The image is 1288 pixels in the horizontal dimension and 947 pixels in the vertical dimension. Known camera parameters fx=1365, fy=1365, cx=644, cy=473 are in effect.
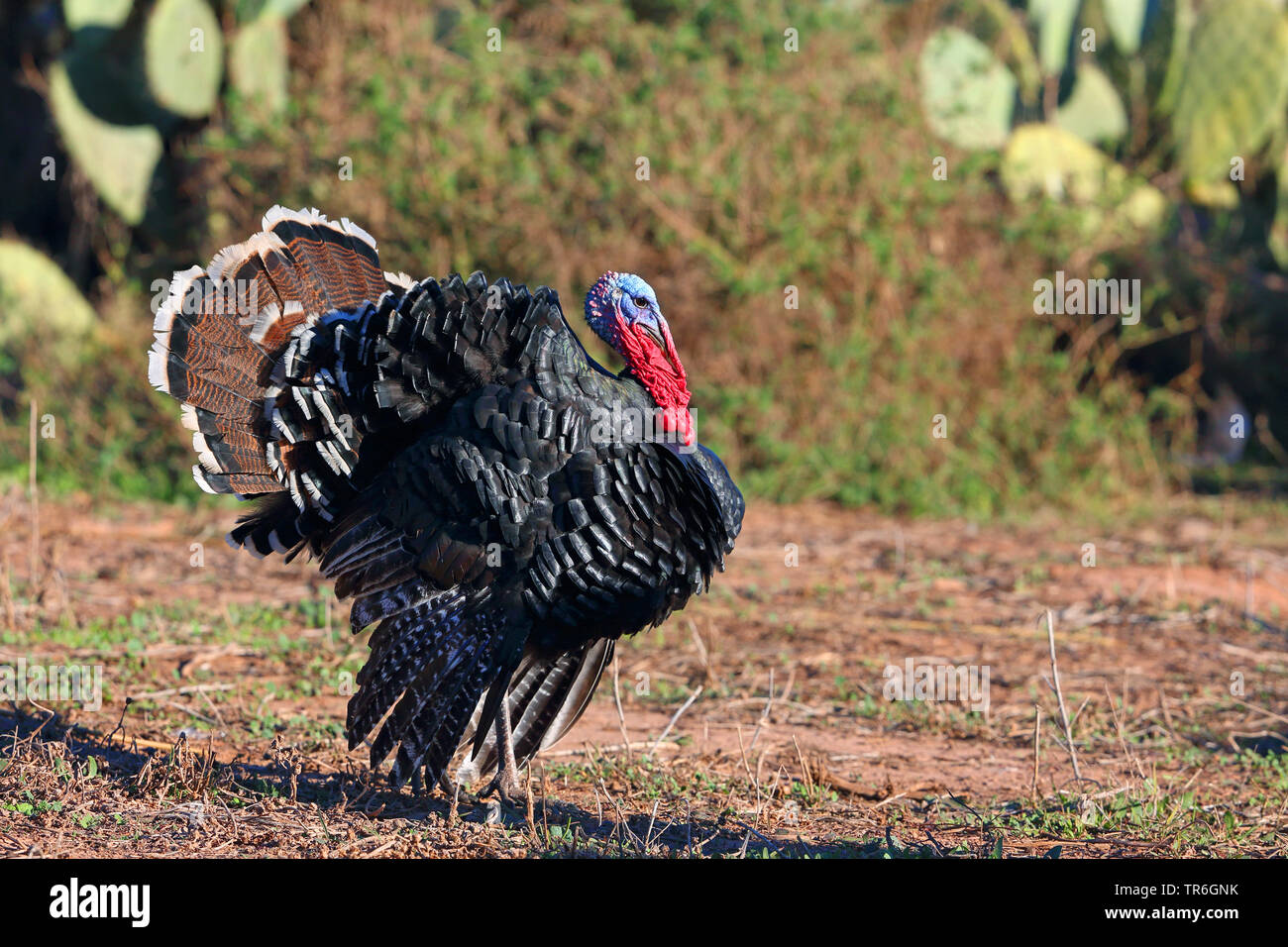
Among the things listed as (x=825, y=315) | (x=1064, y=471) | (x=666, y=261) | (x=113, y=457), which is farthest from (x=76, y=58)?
(x=1064, y=471)

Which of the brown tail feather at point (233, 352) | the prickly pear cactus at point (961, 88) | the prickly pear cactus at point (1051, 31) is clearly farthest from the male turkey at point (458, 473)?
the prickly pear cactus at point (1051, 31)

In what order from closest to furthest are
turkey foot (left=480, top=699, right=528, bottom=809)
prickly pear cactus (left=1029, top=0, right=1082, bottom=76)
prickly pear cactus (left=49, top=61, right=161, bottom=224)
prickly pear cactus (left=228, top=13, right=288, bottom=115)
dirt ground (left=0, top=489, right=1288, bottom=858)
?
dirt ground (left=0, top=489, right=1288, bottom=858) < turkey foot (left=480, top=699, right=528, bottom=809) < prickly pear cactus (left=228, top=13, right=288, bottom=115) < prickly pear cactus (left=49, top=61, right=161, bottom=224) < prickly pear cactus (left=1029, top=0, right=1082, bottom=76)

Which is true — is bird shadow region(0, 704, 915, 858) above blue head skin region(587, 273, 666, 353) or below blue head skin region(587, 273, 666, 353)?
below

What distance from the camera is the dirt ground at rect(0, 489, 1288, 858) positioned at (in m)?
3.70

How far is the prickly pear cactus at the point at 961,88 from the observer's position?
9602 mm

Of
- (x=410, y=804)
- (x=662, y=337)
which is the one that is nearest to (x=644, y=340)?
(x=662, y=337)

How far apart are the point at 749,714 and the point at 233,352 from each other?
7.22 feet

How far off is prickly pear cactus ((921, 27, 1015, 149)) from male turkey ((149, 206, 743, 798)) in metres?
6.22

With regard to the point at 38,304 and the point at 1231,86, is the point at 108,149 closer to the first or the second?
the point at 38,304

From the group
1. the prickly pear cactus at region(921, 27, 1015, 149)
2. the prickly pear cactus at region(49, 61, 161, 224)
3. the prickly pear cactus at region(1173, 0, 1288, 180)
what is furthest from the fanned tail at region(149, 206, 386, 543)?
the prickly pear cactus at region(1173, 0, 1288, 180)

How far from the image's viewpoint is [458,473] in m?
3.76

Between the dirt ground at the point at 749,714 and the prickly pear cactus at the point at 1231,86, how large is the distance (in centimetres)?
456

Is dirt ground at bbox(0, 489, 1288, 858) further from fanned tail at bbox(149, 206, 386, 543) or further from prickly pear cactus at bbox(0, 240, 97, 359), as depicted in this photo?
prickly pear cactus at bbox(0, 240, 97, 359)

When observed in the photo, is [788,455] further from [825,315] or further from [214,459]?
[214,459]
